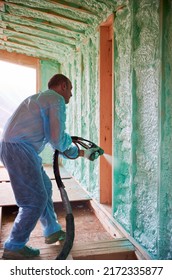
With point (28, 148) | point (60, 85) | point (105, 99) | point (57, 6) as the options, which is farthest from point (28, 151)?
point (57, 6)

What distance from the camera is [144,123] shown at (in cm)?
212

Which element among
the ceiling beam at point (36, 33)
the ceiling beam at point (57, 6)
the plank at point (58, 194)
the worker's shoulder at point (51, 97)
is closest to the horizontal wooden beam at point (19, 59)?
the ceiling beam at point (36, 33)

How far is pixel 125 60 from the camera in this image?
250 centimetres

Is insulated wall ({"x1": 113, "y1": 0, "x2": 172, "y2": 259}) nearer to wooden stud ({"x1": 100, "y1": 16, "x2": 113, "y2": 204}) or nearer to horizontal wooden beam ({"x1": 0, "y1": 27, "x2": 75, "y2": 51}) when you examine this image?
wooden stud ({"x1": 100, "y1": 16, "x2": 113, "y2": 204})

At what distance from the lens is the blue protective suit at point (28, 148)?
1990mm

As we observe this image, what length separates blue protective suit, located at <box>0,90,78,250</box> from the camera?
1990 millimetres

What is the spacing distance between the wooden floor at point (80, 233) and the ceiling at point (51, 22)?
7.18 ft

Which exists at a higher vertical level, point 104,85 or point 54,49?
point 54,49

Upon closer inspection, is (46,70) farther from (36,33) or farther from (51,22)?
(51,22)

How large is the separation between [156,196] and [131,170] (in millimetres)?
422

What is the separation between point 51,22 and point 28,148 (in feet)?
7.98
